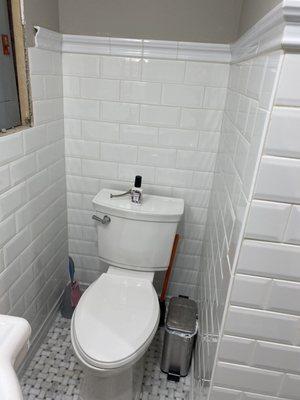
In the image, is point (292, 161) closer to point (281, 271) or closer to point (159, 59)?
point (281, 271)

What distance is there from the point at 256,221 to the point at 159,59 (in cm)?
102

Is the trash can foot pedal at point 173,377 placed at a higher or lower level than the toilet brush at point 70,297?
lower

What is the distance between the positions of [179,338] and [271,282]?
2.55 feet

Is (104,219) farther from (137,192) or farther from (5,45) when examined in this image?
(5,45)

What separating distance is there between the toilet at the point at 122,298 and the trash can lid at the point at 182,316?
0.17 meters

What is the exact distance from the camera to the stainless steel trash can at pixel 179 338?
148 cm

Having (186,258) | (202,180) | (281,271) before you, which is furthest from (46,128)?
(281,271)

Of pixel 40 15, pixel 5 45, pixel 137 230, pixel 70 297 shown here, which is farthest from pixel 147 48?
pixel 70 297

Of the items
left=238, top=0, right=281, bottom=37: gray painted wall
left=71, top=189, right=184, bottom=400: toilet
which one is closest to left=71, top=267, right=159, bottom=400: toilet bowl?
left=71, top=189, right=184, bottom=400: toilet

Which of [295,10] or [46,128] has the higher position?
[295,10]

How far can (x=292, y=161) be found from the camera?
2.43 feet

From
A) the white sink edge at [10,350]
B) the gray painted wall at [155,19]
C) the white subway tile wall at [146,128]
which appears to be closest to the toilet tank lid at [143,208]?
the white subway tile wall at [146,128]

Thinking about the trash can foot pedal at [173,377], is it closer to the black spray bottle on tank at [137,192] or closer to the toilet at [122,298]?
the toilet at [122,298]

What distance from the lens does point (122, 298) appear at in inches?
55.7
